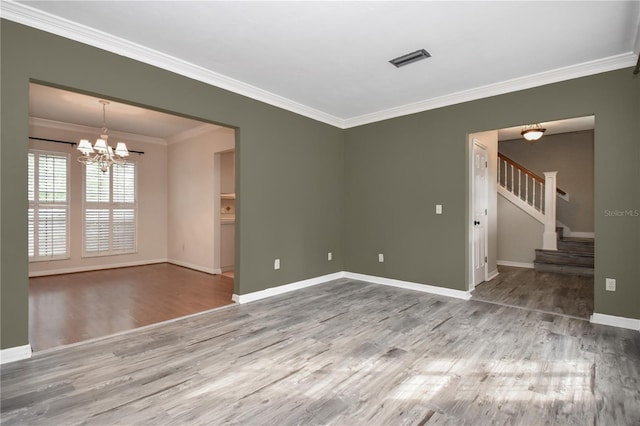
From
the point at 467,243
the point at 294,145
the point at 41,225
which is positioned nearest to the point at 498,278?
the point at 467,243

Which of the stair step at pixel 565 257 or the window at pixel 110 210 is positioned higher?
the window at pixel 110 210

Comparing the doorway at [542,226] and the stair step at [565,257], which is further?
the stair step at [565,257]

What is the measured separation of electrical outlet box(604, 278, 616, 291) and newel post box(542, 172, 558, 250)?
11.0ft

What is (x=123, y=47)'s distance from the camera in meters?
3.12

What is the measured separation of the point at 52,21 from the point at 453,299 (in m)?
5.21

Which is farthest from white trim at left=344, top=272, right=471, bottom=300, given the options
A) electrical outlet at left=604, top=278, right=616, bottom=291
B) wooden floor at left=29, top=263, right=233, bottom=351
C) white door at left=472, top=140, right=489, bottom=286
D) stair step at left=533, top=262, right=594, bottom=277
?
stair step at left=533, top=262, right=594, bottom=277

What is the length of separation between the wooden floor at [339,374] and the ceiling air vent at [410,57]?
282 cm

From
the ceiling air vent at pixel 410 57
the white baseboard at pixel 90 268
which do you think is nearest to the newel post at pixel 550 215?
the ceiling air vent at pixel 410 57

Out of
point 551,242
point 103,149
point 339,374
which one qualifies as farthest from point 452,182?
point 103,149

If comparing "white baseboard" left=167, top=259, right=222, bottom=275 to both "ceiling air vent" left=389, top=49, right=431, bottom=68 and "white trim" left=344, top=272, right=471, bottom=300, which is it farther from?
"ceiling air vent" left=389, top=49, right=431, bottom=68

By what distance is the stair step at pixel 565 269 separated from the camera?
595cm

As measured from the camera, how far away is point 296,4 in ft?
8.21

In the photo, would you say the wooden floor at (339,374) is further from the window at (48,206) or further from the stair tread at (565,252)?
the window at (48,206)

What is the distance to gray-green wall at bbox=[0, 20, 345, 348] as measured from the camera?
258cm
